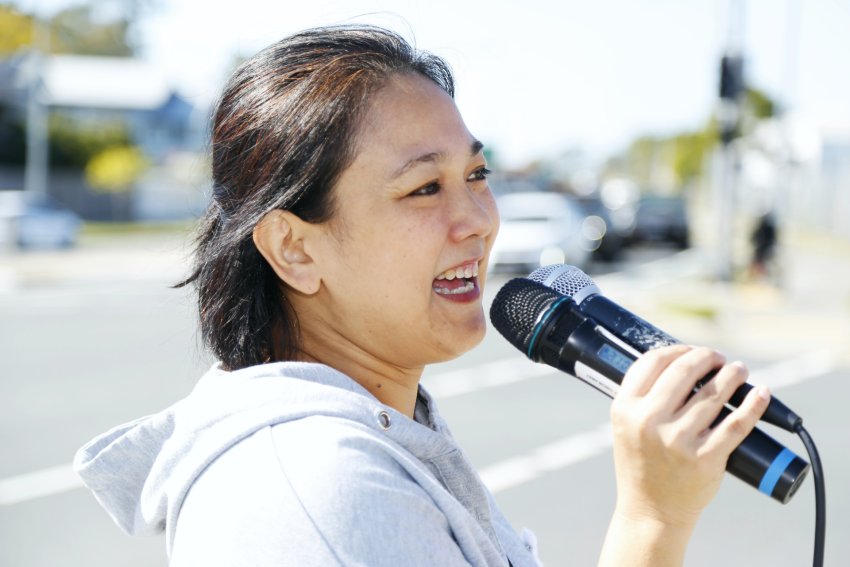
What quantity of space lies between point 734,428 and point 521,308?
62 centimetres

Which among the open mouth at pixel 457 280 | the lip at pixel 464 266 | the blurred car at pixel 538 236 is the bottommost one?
the blurred car at pixel 538 236

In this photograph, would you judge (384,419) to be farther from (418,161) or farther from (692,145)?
(692,145)

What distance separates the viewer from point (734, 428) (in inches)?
→ 52.7

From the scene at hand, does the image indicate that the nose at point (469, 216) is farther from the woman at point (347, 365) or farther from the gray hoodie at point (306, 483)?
the gray hoodie at point (306, 483)

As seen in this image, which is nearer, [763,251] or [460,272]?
[460,272]

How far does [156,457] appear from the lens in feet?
5.47

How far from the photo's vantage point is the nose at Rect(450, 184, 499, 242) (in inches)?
66.4

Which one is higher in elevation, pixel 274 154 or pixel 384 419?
pixel 274 154

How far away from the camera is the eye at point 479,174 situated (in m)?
1.79

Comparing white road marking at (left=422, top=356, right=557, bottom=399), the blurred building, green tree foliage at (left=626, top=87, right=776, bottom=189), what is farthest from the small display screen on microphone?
the blurred building

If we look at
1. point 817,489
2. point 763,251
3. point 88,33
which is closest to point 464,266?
point 817,489

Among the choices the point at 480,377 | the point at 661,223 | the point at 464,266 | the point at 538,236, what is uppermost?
the point at 464,266

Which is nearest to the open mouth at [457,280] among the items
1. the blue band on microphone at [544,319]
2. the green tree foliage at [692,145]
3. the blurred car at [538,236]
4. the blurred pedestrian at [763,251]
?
the blue band on microphone at [544,319]

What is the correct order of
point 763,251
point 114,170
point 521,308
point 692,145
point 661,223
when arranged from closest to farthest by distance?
point 521,308
point 763,251
point 661,223
point 114,170
point 692,145
